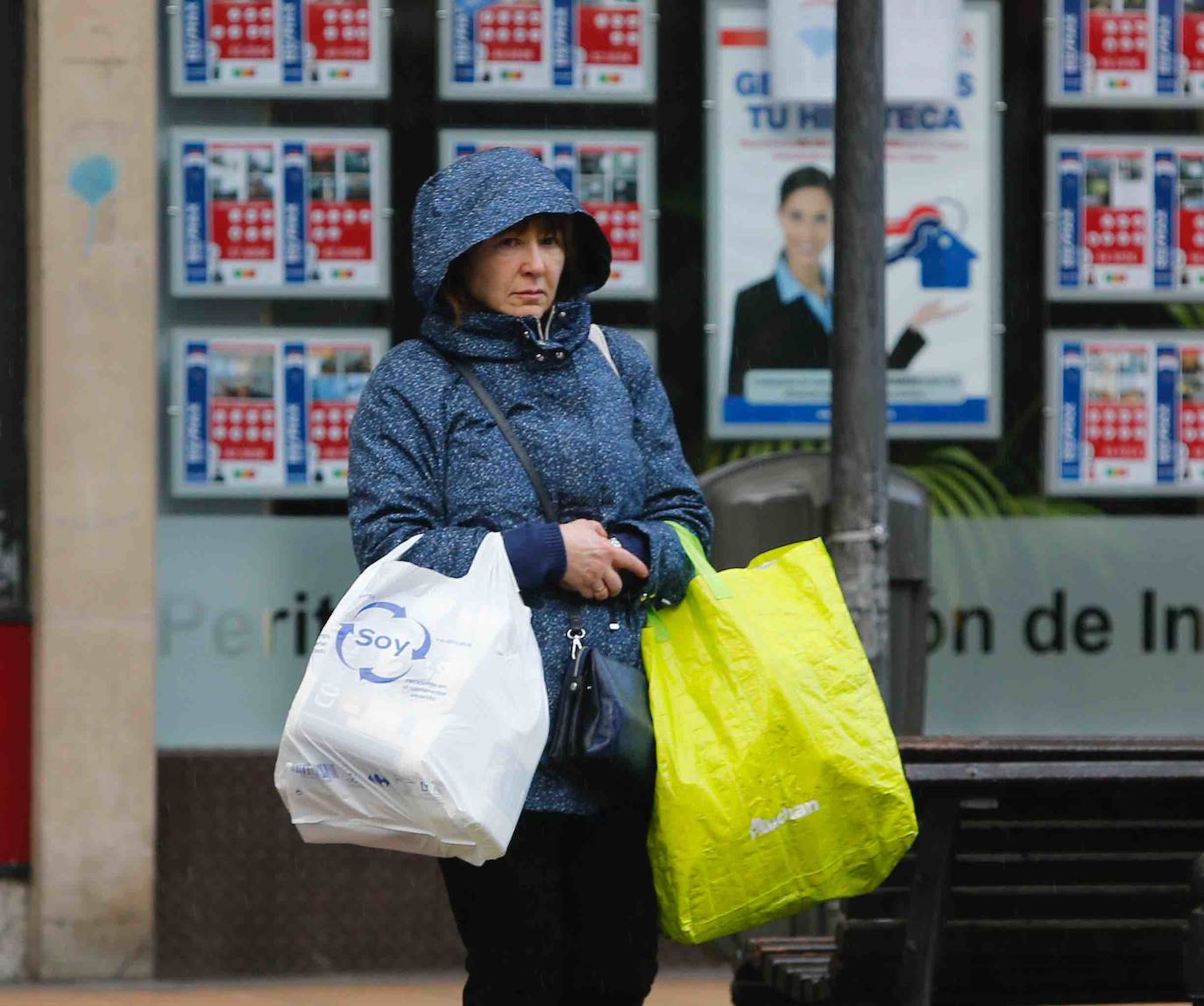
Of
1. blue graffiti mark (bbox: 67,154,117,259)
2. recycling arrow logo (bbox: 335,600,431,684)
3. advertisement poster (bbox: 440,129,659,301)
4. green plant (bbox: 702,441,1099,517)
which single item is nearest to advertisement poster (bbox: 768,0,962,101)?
advertisement poster (bbox: 440,129,659,301)

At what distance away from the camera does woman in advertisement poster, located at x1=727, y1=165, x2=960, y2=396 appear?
21.7 feet

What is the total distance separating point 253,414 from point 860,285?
2236 millimetres

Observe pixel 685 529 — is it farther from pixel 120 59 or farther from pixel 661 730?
pixel 120 59

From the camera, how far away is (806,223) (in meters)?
6.63

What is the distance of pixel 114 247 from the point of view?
640cm

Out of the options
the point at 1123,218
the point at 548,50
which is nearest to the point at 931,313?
the point at 1123,218

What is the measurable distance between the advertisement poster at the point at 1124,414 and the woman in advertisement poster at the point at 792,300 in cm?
72

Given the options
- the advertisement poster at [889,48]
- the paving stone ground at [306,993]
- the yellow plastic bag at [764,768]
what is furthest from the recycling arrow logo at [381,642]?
the advertisement poster at [889,48]

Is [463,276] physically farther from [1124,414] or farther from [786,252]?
[1124,414]

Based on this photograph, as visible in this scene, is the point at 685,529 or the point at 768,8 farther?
the point at 768,8

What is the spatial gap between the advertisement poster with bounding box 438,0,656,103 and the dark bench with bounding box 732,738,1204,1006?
301 centimetres

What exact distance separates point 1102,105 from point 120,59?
290 centimetres

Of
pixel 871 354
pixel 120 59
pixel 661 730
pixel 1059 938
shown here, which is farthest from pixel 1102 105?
pixel 661 730

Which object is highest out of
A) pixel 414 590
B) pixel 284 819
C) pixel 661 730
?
pixel 414 590
